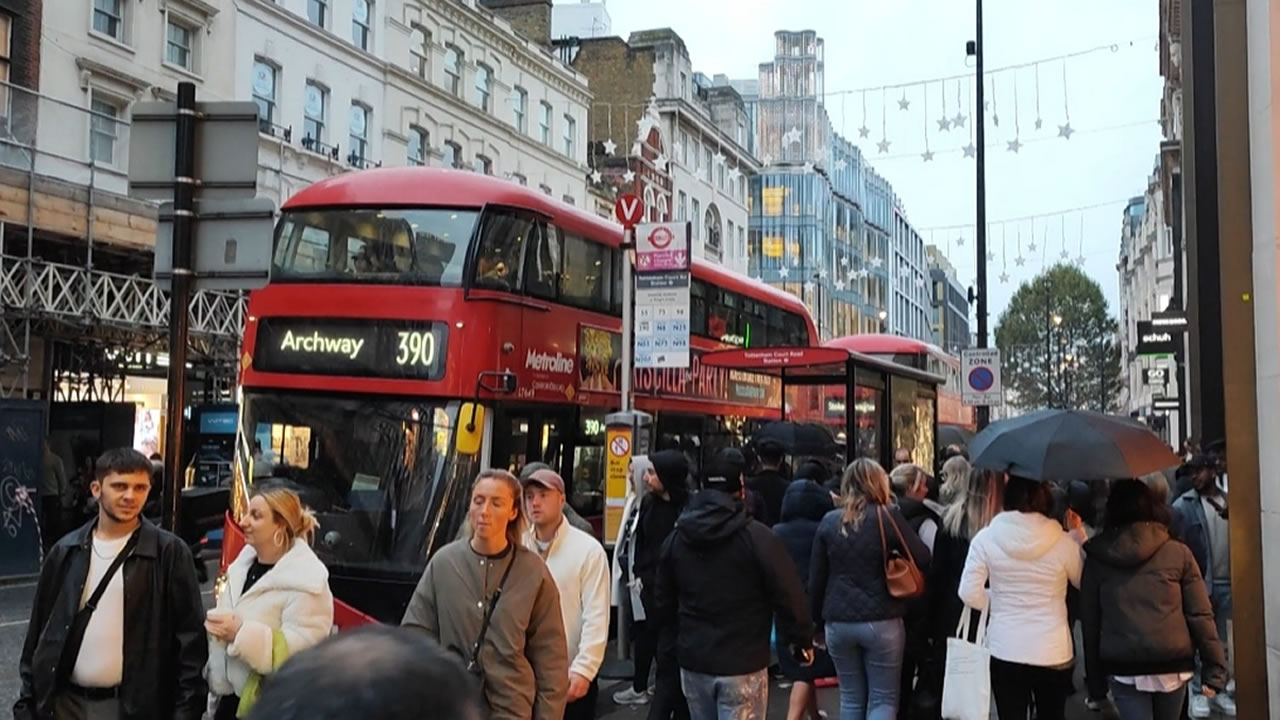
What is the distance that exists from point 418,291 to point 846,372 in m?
7.56

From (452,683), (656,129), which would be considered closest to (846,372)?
(452,683)

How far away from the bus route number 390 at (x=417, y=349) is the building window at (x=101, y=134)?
1295 cm

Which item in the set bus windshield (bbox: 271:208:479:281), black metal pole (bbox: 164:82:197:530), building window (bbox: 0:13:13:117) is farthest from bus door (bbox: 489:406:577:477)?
building window (bbox: 0:13:13:117)

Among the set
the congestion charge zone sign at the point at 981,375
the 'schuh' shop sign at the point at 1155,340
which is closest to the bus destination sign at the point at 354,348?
the congestion charge zone sign at the point at 981,375

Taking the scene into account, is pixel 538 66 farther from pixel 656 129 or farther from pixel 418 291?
pixel 418 291

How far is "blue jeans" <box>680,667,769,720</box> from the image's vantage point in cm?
534

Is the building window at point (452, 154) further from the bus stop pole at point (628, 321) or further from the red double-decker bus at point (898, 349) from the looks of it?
the bus stop pole at point (628, 321)

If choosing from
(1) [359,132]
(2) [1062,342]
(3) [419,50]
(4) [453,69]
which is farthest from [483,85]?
(2) [1062,342]

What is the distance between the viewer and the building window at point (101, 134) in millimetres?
20155

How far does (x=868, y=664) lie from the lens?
6246 millimetres

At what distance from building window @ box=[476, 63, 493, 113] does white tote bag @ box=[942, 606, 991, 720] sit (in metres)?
29.3

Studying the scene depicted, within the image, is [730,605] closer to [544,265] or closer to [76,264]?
[544,265]

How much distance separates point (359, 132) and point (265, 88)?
134 inches

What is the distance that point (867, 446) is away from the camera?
1602 cm
